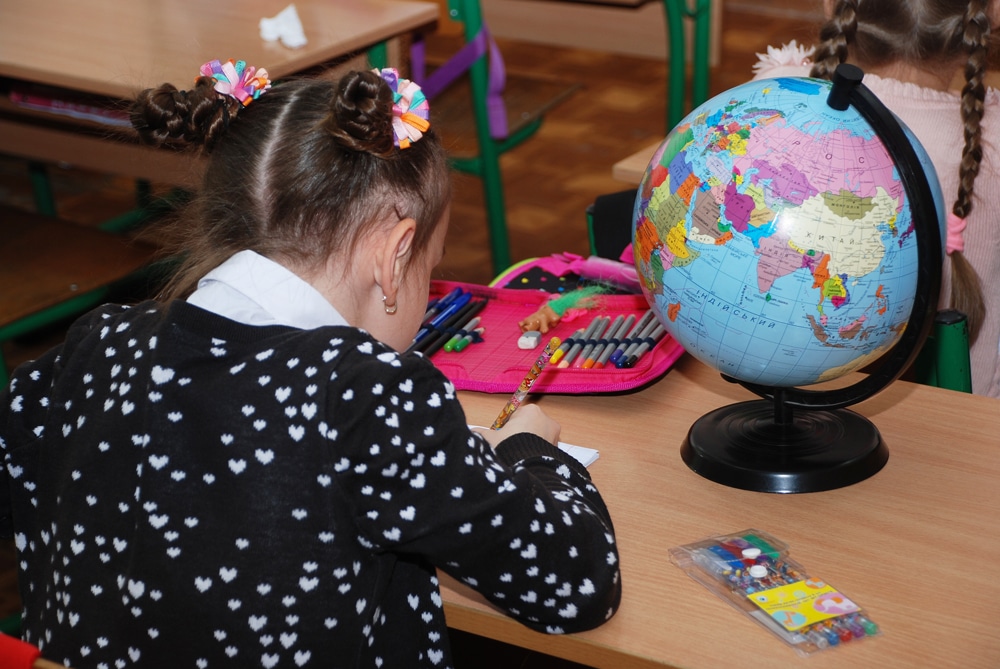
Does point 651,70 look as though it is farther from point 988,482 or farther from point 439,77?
point 988,482

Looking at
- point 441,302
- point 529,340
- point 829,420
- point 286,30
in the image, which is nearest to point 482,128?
point 286,30

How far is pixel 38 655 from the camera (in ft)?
2.43

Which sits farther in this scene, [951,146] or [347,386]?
[951,146]

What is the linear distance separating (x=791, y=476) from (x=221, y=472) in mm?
549

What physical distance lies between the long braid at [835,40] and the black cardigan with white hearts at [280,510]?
0.65 metres

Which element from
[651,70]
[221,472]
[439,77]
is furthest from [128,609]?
[651,70]

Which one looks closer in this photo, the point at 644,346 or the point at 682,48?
the point at 644,346

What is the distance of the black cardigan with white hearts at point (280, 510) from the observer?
89cm

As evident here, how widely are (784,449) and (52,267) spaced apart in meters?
1.57

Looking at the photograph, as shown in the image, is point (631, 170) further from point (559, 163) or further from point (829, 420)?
point (559, 163)

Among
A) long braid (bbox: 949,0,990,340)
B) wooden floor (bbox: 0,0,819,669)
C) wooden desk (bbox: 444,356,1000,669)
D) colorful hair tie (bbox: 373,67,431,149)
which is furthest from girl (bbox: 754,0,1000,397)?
wooden floor (bbox: 0,0,819,669)

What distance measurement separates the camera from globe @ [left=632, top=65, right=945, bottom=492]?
0.99 meters

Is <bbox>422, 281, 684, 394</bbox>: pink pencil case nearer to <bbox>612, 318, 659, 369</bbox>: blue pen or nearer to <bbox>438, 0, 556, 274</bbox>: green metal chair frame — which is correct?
<bbox>612, 318, 659, 369</bbox>: blue pen

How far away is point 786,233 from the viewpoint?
985 millimetres
